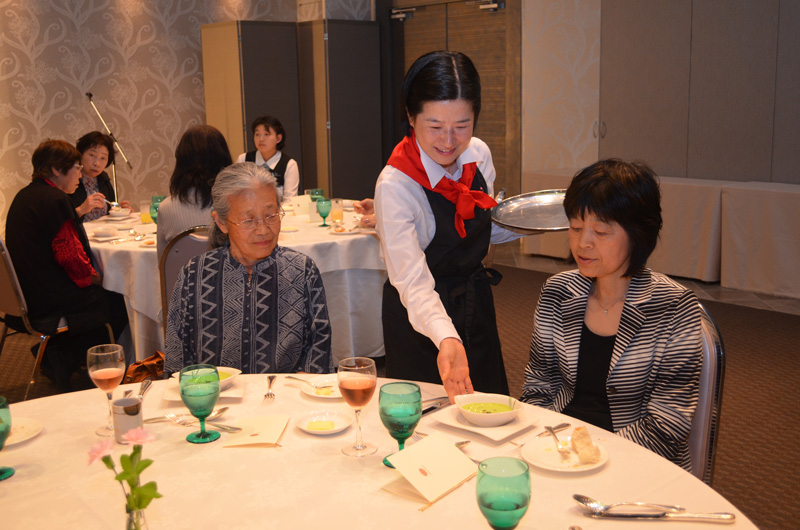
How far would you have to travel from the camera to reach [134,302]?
148 inches

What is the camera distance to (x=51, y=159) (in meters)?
3.88

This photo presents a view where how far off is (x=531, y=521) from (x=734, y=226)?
484 cm

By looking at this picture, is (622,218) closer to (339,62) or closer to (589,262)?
(589,262)

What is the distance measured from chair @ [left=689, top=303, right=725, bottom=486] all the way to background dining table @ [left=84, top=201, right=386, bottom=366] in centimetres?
231

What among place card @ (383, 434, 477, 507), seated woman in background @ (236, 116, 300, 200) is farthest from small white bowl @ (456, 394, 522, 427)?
seated woman in background @ (236, 116, 300, 200)

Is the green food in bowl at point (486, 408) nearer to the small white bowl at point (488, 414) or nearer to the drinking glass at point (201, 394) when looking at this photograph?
the small white bowl at point (488, 414)

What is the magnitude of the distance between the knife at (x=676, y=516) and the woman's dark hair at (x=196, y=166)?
285 centimetres

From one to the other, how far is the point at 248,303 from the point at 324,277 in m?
1.69

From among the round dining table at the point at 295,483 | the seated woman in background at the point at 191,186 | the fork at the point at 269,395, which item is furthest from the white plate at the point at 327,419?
the seated woman in background at the point at 191,186

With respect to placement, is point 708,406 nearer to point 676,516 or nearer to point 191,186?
point 676,516

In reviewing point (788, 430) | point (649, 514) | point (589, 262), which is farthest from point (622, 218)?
point (788, 430)

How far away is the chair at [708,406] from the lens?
1712 millimetres

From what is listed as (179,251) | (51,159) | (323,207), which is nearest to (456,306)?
(179,251)

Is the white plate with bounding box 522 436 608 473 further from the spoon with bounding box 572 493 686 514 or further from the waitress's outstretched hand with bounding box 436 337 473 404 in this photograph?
the waitress's outstretched hand with bounding box 436 337 473 404
